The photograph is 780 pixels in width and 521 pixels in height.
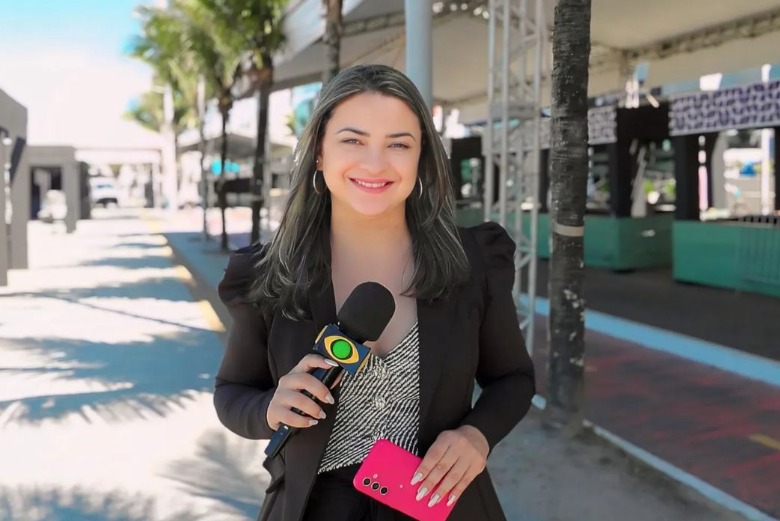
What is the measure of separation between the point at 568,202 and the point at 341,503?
12.6ft

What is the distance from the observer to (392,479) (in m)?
1.47

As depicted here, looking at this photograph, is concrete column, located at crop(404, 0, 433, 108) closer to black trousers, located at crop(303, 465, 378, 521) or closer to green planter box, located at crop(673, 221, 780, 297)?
black trousers, located at crop(303, 465, 378, 521)

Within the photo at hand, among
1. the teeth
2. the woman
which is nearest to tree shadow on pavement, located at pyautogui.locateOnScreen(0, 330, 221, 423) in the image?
Answer: the woman

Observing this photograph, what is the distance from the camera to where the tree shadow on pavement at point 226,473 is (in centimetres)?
444

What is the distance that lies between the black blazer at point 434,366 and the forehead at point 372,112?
1.12 ft

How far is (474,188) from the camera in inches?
742

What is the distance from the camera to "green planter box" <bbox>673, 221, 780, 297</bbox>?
10.6 m

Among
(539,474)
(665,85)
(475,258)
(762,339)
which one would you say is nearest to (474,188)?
(665,85)

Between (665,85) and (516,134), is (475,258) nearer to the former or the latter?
(516,134)

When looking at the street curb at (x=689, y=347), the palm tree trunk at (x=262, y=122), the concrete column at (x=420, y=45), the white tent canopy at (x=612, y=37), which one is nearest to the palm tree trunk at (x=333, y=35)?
the white tent canopy at (x=612, y=37)

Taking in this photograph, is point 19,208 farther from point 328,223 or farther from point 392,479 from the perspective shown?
point 392,479

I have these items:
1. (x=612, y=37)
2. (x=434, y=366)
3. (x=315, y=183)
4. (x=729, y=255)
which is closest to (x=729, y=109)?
(x=729, y=255)

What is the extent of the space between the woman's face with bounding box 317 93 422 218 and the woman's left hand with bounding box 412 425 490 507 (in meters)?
0.48

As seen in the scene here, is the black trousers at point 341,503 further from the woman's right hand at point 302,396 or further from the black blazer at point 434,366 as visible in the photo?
the woman's right hand at point 302,396
